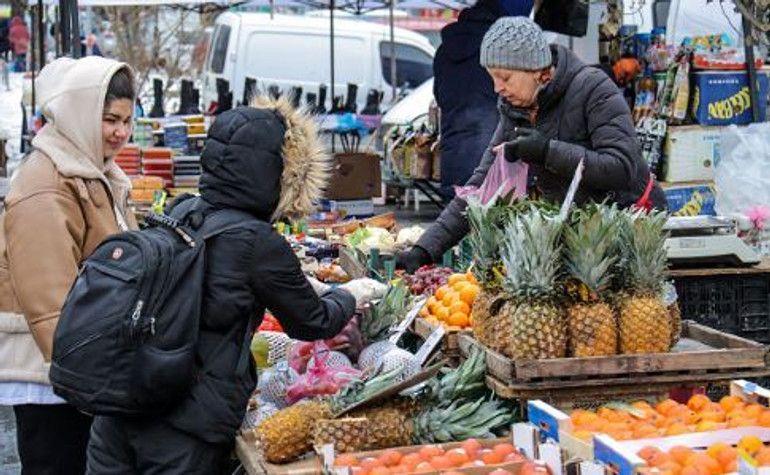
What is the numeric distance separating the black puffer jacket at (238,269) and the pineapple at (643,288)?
1.03 m

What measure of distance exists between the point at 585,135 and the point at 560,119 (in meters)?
0.12

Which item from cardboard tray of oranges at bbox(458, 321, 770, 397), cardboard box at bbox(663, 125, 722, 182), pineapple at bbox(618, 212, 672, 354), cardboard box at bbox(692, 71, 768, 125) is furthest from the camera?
cardboard box at bbox(663, 125, 722, 182)

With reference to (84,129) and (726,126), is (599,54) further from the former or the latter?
(84,129)

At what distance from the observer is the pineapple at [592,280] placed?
3854 mm

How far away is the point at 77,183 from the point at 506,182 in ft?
5.58

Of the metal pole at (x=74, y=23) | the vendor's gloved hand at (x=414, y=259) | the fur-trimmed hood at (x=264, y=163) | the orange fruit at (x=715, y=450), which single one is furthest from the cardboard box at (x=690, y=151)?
the orange fruit at (x=715, y=450)

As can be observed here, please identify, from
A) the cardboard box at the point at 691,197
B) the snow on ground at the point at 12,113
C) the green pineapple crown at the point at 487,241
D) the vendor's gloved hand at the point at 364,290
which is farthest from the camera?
the snow on ground at the point at 12,113

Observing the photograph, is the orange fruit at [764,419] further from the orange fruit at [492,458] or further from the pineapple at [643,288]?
the orange fruit at [492,458]

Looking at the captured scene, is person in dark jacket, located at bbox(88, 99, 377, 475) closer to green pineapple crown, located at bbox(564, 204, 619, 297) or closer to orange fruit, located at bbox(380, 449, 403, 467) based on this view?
orange fruit, located at bbox(380, 449, 403, 467)

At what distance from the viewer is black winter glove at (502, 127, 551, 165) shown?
468 centimetres

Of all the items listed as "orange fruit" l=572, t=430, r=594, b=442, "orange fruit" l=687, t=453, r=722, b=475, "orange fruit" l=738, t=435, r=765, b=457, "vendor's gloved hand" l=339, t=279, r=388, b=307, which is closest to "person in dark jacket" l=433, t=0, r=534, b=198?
"vendor's gloved hand" l=339, t=279, r=388, b=307

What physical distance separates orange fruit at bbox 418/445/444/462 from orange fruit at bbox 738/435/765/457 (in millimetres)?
857

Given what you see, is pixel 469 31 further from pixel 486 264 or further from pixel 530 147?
pixel 486 264

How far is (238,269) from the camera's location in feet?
11.9
